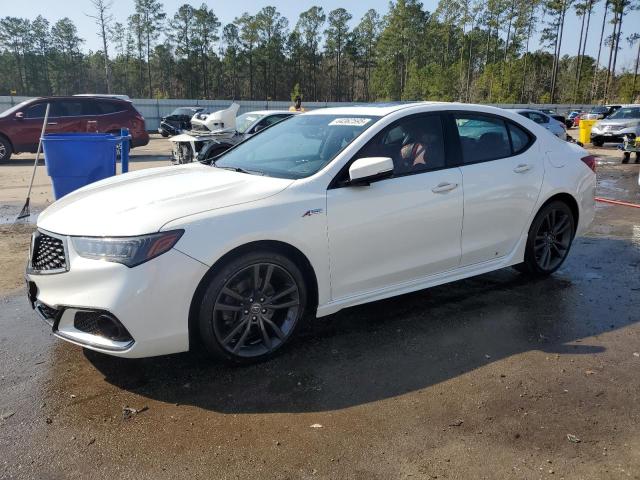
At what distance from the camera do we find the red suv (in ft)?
50.9

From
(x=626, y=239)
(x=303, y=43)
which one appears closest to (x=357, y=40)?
(x=303, y=43)

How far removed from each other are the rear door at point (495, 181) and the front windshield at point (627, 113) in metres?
20.2

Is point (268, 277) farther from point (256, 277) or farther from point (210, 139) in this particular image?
point (210, 139)

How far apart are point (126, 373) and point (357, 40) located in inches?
3484

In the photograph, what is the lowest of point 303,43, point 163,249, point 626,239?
point 626,239

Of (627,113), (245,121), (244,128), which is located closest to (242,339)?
(244,128)

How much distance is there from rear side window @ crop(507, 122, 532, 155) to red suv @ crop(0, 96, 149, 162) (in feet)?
44.3

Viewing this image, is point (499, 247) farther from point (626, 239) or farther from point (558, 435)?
point (626, 239)

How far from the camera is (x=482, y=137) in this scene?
4.62 meters

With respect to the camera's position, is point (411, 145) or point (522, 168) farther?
point (522, 168)

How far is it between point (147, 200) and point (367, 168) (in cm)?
143

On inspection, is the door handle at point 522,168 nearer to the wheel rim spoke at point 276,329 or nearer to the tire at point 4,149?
the wheel rim spoke at point 276,329

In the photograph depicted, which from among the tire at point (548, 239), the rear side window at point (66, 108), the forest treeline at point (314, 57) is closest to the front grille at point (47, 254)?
the tire at point (548, 239)

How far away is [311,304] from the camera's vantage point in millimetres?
3713
